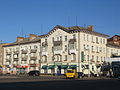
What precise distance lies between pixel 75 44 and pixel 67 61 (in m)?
6.05

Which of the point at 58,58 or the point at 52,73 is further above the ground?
the point at 58,58

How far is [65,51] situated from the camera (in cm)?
7481

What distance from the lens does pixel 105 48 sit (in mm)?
81375

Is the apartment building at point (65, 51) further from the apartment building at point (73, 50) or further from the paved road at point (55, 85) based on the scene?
the paved road at point (55, 85)

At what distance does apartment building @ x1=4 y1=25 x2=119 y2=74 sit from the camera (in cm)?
7219

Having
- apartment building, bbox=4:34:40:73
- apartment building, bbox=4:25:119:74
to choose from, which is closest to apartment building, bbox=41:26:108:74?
apartment building, bbox=4:25:119:74

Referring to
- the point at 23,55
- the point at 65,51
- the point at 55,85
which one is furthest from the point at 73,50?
the point at 55,85

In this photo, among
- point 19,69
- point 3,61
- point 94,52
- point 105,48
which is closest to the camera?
point 94,52

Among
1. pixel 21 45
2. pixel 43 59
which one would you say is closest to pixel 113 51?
pixel 43 59

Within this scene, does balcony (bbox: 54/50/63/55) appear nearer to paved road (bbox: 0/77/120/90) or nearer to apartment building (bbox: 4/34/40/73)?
apartment building (bbox: 4/34/40/73)

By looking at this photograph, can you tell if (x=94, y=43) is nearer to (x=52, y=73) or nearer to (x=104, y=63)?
(x=104, y=63)

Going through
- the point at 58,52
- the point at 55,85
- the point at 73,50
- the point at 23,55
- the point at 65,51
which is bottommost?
the point at 55,85

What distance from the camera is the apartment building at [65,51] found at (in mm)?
72188

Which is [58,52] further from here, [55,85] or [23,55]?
[55,85]
